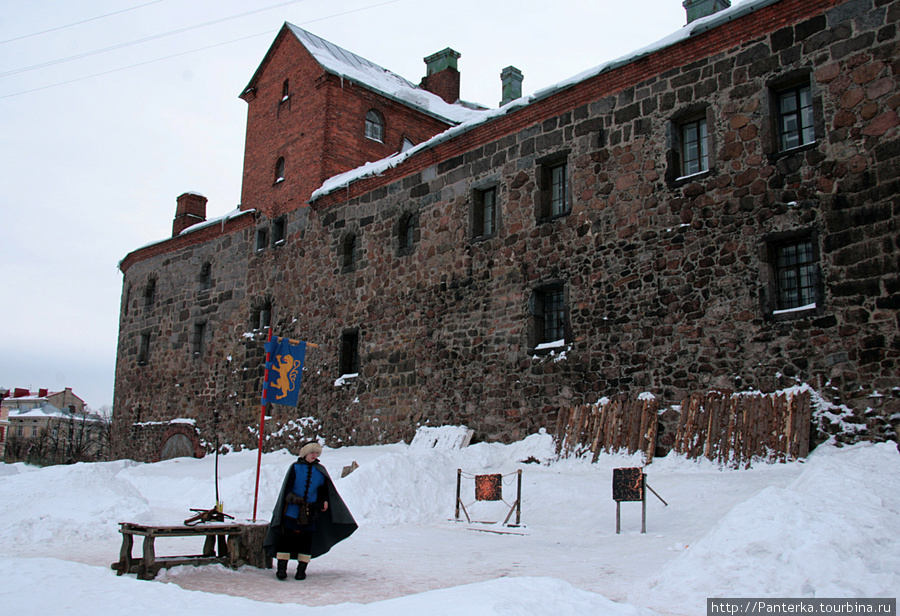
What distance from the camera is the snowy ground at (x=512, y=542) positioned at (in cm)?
498

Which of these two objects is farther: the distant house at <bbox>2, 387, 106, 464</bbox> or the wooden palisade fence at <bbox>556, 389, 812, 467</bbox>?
the distant house at <bbox>2, 387, 106, 464</bbox>

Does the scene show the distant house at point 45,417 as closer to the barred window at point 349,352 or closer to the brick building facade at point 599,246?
the brick building facade at point 599,246

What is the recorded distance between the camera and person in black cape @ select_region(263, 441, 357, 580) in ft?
22.7

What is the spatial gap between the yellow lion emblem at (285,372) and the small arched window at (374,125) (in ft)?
41.4

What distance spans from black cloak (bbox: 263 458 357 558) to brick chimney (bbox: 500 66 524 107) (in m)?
20.9

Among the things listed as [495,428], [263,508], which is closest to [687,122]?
[495,428]

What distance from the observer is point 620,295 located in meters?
12.9

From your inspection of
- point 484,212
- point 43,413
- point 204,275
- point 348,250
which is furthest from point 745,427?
point 43,413

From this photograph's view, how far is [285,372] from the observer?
11.5 metres

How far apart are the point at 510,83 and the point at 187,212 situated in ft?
41.0

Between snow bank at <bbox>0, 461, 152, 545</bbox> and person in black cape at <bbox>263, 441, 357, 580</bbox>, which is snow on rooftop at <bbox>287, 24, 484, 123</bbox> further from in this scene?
person in black cape at <bbox>263, 441, 357, 580</bbox>

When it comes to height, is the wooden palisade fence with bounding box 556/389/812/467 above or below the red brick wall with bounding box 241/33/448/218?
below

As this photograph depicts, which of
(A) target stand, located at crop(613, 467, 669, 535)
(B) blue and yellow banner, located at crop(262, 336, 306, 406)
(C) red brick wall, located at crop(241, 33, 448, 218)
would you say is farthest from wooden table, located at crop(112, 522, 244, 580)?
(C) red brick wall, located at crop(241, 33, 448, 218)

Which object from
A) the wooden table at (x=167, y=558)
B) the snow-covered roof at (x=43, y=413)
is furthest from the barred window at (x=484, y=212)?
the snow-covered roof at (x=43, y=413)
